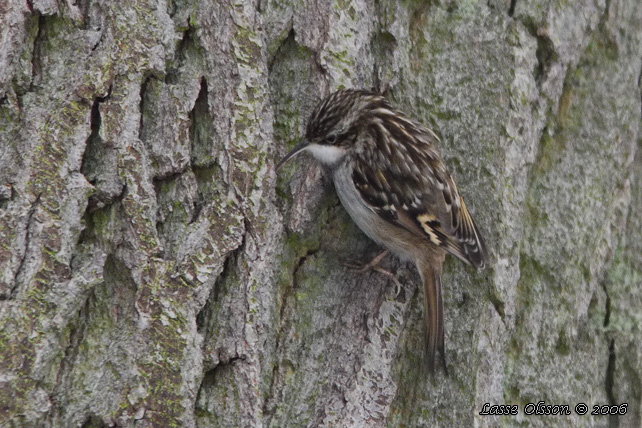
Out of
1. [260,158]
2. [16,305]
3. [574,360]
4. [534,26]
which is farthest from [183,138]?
[574,360]

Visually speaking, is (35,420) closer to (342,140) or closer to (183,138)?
(183,138)

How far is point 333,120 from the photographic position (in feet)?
8.32

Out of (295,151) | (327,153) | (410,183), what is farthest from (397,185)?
(295,151)

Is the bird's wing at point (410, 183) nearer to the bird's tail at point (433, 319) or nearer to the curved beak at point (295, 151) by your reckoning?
the bird's tail at point (433, 319)

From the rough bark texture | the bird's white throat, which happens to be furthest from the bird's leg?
the bird's white throat

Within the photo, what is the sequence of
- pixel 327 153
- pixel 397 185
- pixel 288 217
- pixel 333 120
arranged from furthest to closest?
pixel 397 185 < pixel 327 153 < pixel 333 120 < pixel 288 217

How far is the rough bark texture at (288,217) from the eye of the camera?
2.11m

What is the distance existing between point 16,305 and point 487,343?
1558mm

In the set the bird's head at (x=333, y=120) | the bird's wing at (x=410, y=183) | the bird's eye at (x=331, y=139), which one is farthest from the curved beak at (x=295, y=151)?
the bird's wing at (x=410, y=183)

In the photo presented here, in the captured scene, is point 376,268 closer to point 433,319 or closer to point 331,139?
point 433,319

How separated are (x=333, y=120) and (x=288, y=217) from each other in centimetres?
39

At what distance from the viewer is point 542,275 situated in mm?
2760

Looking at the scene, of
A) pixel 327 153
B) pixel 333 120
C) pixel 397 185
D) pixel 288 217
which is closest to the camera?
pixel 288 217

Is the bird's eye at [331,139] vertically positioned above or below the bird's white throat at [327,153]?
above
